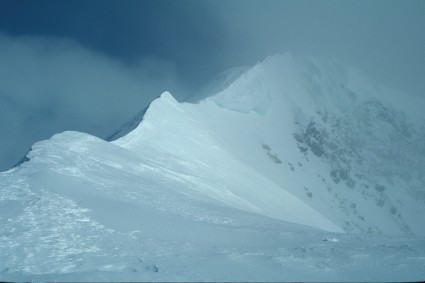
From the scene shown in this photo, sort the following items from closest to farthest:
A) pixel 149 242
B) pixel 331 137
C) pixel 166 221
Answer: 1. pixel 149 242
2. pixel 166 221
3. pixel 331 137

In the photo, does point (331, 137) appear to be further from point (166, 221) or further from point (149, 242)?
point (149, 242)

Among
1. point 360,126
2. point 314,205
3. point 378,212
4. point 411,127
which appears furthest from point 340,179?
point 411,127

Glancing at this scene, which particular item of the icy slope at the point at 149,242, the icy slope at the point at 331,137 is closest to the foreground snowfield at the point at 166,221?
the icy slope at the point at 149,242

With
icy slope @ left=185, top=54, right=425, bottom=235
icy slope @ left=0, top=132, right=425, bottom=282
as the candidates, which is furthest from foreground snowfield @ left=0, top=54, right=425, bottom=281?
icy slope @ left=185, top=54, right=425, bottom=235

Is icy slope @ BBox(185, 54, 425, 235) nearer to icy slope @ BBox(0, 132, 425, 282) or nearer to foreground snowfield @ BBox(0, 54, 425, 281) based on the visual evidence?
foreground snowfield @ BBox(0, 54, 425, 281)

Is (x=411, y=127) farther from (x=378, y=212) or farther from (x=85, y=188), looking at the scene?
(x=85, y=188)

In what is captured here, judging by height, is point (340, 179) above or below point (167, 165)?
above

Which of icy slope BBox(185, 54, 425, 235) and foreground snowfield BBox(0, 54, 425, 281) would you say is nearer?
foreground snowfield BBox(0, 54, 425, 281)

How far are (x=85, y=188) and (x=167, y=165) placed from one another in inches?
401

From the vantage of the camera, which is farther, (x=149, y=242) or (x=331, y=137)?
(x=331, y=137)

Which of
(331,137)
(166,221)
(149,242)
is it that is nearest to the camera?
(149,242)

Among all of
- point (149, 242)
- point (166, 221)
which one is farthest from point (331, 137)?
point (149, 242)

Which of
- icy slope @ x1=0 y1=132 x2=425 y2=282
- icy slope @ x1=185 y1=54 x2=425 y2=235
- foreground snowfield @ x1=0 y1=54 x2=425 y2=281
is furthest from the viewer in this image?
icy slope @ x1=185 y1=54 x2=425 y2=235

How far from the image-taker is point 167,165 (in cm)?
2223
